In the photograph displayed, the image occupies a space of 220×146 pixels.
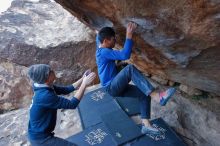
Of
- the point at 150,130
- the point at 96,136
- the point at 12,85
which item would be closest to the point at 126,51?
the point at 150,130

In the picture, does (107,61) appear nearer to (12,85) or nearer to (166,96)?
(166,96)

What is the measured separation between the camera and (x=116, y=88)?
378 cm

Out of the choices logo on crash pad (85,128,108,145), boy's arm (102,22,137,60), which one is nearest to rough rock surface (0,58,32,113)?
logo on crash pad (85,128,108,145)

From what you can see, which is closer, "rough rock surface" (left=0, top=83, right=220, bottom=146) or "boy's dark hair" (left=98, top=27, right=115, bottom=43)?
"boy's dark hair" (left=98, top=27, right=115, bottom=43)

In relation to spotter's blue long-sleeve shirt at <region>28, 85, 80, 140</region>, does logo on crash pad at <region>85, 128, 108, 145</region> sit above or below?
below

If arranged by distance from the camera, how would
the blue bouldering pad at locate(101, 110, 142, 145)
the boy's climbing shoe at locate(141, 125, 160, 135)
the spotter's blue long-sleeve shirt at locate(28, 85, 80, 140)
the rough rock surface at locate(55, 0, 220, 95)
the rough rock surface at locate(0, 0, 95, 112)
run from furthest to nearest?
1. the rough rock surface at locate(0, 0, 95, 112)
2. the blue bouldering pad at locate(101, 110, 142, 145)
3. the boy's climbing shoe at locate(141, 125, 160, 135)
4. the spotter's blue long-sleeve shirt at locate(28, 85, 80, 140)
5. the rough rock surface at locate(55, 0, 220, 95)

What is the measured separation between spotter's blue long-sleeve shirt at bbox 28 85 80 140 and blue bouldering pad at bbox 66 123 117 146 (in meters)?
1.01

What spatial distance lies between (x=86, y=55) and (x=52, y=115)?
3.09 meters

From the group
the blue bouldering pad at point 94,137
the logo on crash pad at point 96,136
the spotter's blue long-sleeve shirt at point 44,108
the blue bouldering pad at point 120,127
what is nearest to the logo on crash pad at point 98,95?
the blue bouldering pad at point 120,127

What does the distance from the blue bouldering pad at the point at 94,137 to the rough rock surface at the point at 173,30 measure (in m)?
1.21

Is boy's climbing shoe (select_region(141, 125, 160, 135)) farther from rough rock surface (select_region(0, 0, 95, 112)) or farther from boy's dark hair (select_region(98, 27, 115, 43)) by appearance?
rough rock surface (select_region(0, 0, 95, 112))

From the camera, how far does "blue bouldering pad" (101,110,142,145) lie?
425cm

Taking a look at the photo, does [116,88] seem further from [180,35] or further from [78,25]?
[78,25]

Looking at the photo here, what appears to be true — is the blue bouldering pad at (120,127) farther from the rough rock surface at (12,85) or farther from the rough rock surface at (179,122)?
the rough rock surface at (12,85)
